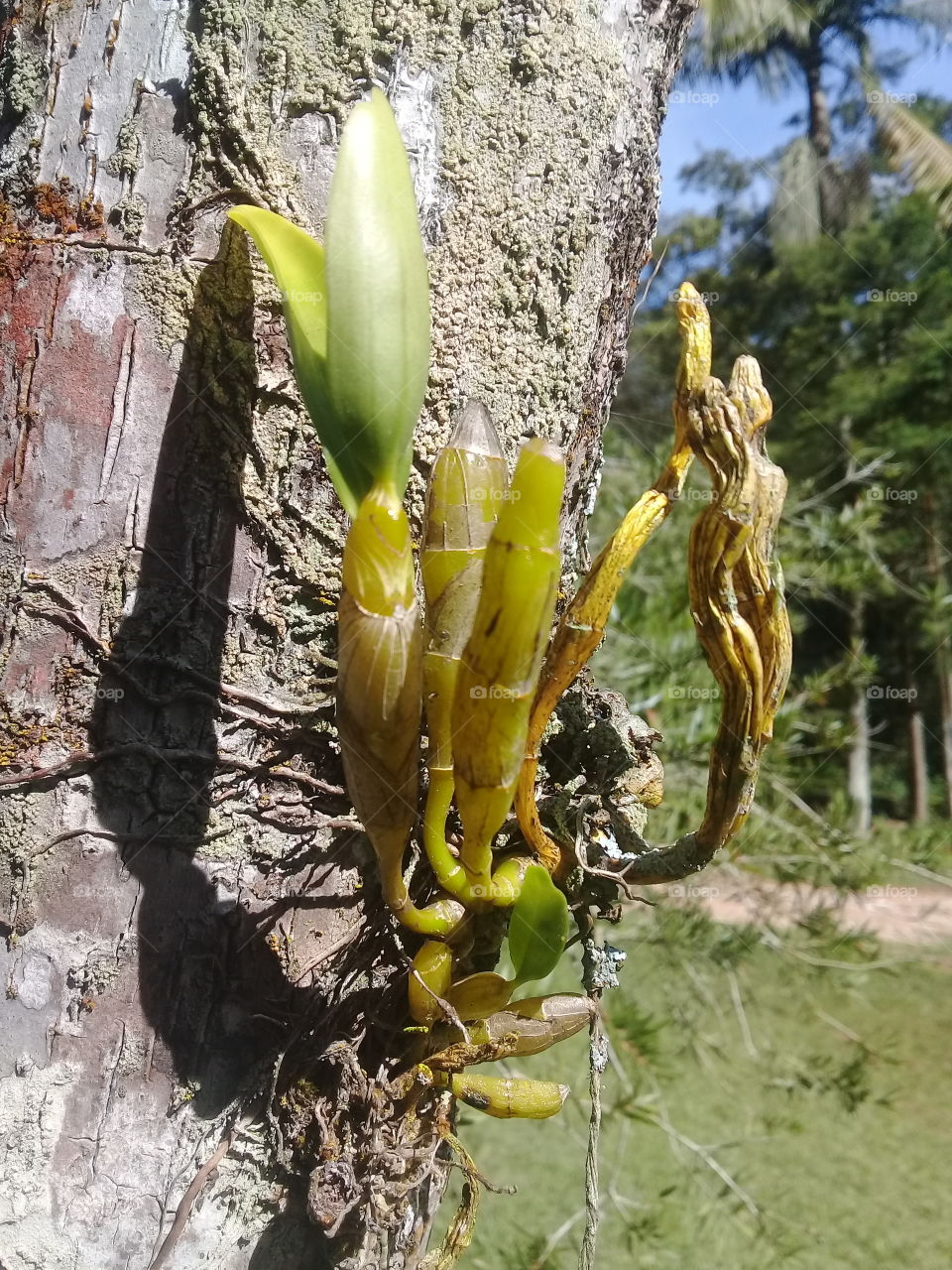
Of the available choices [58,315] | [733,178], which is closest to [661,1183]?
[58,315]

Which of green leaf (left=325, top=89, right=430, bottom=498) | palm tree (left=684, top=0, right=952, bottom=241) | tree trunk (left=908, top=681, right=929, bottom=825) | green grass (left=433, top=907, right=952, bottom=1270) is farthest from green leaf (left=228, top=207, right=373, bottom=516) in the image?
tree trunk (left=908, top=681, right=929, bottom=825)

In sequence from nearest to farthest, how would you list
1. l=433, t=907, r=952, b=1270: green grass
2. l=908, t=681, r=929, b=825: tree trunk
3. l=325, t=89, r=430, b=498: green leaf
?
l=325, t=89, r=430, b=498: green leaf → l=433, t=907, r=952, b=1270: green grass → l=908, t=681, r=929, b=825: tree trunk

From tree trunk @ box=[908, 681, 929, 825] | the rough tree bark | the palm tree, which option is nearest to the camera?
the rough tree bark

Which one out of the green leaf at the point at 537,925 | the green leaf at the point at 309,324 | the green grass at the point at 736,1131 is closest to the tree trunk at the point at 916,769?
the green grass at the point at 736,1131

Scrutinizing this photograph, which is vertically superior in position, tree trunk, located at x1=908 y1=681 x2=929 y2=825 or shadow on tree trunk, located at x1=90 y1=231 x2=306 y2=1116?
tree trunk, located at x1=908 y1=681 x2=929 y2=825

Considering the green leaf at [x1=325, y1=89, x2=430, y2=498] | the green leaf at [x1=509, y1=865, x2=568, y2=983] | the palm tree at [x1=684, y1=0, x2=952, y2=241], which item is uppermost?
the palm tree at [x1=684, y1=0, x2=952, y2=241]

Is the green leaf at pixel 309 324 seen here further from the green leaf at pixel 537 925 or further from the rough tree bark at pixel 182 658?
Answer: the green leaf at pixel 537 925

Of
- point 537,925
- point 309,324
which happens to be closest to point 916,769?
point 537,925

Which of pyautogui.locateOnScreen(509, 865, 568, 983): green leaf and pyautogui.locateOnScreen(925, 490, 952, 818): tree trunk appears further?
pyautogui.locateOnScreen(925, 490, 952, 818): tree trunk

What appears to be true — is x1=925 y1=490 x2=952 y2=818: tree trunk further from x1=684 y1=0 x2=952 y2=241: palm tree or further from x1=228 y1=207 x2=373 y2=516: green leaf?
x1=228 y1=207 x2=373 y2=516: green leaf
